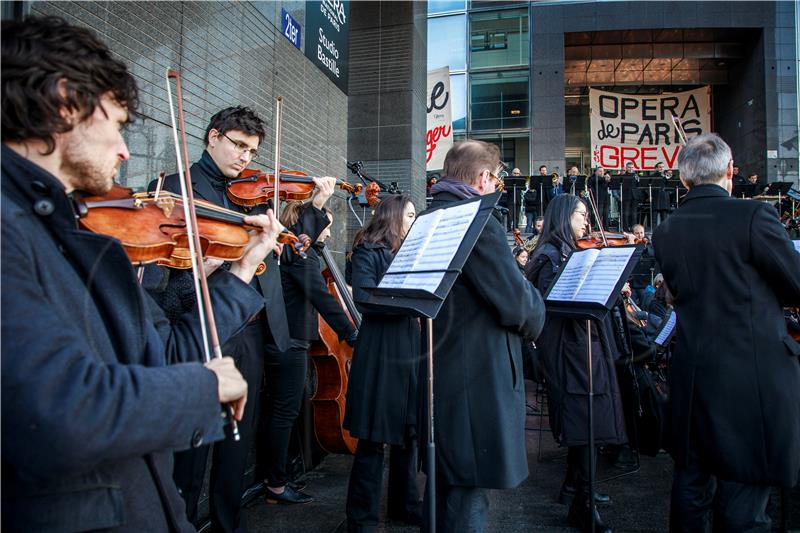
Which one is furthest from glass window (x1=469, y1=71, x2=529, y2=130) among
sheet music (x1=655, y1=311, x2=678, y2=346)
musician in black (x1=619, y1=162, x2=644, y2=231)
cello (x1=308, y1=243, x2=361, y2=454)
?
cello (x1=308, y1=243, x2=361, y2=454)

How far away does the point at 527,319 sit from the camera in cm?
228

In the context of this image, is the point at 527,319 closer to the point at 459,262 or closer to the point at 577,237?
the point at 459,262

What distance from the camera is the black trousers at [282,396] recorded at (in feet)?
11.6

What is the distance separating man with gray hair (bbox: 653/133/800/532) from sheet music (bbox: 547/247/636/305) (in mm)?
310

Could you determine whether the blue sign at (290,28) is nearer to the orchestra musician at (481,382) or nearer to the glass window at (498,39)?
the orchestra musician at (481,382)

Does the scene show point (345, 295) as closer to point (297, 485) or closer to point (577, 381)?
point (297, 485)

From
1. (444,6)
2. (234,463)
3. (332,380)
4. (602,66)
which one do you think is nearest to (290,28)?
(332,380)

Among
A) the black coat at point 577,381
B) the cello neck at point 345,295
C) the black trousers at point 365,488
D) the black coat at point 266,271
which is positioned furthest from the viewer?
the cello neck at point 345,295

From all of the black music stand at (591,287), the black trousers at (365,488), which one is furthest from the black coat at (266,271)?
the black music stand at (591,287)

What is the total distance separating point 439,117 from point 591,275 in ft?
45.0

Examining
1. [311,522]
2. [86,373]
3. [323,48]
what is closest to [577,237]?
[311,522]

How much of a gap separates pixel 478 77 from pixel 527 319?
66.8ft

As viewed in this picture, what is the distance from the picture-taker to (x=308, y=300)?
3.75 m

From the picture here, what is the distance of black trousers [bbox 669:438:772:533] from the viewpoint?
250cm
